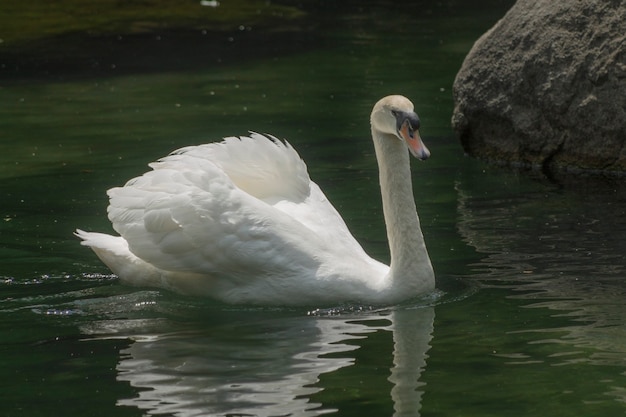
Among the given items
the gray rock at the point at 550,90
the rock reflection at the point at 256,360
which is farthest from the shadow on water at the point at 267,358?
the gray rock at the point at 550,90

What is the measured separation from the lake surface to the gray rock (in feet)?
1.20

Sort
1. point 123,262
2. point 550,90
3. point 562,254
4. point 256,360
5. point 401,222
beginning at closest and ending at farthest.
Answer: point 256,360 < point 401,222 < point 123,262 < point 562,254 < point 550,90

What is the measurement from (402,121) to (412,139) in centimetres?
12

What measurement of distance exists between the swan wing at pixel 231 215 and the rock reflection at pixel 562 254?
1224mm

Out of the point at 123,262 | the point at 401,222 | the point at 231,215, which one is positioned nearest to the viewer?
the point at 231,215

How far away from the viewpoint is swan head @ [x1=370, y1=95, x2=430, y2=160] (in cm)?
768

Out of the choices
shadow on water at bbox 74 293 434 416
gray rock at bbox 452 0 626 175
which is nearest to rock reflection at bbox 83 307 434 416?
shadow on water at bbox 74 293 434 416

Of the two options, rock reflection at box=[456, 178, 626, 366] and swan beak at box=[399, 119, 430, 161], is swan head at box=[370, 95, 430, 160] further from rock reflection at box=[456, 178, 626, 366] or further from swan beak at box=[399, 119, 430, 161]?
rock reflection at box=[456, 178, 626, 366]

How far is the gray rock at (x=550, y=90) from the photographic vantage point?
11.4m

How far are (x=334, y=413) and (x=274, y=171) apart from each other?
2661 mm

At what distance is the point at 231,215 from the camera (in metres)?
7.84

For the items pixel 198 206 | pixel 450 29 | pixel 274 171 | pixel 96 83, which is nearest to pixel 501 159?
pixel 274 171

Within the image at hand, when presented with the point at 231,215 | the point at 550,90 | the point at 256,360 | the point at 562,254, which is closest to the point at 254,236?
the point at 231,215

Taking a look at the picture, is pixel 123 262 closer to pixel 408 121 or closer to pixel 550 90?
pixel 408 121
